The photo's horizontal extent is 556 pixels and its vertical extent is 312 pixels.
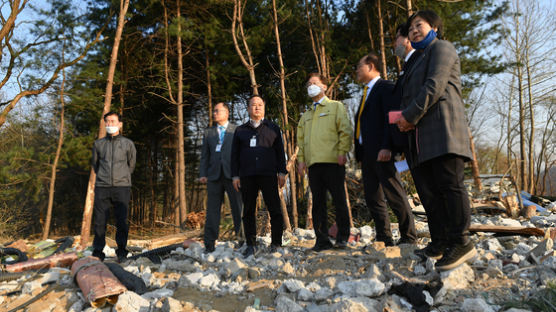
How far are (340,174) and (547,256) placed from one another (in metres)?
1.86

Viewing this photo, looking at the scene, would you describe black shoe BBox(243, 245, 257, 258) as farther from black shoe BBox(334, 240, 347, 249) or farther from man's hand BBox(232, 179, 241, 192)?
black shoe BBox(334, 240, 347, 249)

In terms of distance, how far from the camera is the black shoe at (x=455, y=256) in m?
2.49

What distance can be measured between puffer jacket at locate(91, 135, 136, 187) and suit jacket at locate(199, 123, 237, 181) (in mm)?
→ 931

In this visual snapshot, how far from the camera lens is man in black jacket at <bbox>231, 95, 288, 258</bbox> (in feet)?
14.0

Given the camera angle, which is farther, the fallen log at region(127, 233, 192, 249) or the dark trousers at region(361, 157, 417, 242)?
the fallen log at region(127, 233, 192, 249)

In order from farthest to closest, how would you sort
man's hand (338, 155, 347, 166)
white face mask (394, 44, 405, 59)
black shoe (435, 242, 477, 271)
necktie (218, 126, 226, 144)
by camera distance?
necktie (218, 126, 226, 144), man's hand (338, 155, 347, 166), white face mask (394, 44, 405, 59), black shoe (435, 242, 477, 271)

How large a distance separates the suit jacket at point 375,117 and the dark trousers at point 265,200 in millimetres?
1092

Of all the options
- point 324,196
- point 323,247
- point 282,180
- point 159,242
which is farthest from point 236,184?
point 159,242

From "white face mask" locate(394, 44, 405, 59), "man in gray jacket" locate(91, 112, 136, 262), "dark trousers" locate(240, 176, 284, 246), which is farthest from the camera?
"man in gray jacket" locate(91, 112, 136, 262)

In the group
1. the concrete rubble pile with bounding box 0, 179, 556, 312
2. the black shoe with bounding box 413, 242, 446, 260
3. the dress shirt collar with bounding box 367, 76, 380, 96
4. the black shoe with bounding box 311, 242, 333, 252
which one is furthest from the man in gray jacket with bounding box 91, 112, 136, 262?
the black shoe with bounding box 413, 242, 446, 260

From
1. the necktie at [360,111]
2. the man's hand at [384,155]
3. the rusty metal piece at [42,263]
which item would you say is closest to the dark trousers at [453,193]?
the man's hand at [384,155]

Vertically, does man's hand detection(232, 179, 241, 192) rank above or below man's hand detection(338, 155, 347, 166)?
below

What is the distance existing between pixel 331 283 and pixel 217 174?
239cm

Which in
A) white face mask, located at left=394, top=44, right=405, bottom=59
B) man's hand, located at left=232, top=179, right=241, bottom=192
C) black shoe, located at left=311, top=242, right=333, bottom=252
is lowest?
black shoe, located at left=311, top=242, right=333, bottom=252
